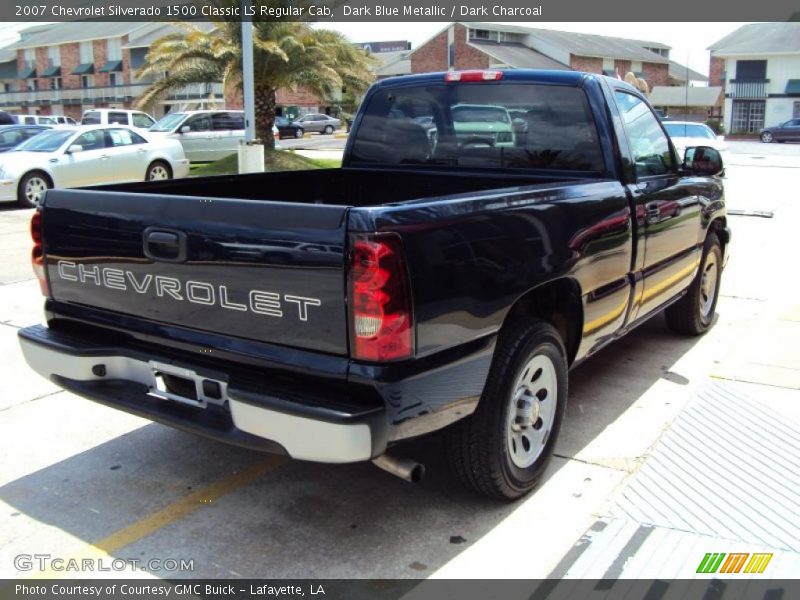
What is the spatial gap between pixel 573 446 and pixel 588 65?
192ft

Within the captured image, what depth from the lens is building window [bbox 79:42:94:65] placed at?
6047 cm

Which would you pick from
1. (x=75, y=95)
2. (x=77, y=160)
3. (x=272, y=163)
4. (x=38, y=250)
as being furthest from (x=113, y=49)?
(x=38, y=250)

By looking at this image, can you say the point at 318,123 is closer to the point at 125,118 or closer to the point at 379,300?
the point at 125,118

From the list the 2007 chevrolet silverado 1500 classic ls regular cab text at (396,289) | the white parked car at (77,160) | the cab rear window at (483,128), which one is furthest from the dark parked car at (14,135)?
the 2007 chevrolet silverado 1500 classic ls regular cab text at (396,289)

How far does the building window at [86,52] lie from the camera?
60.5 metres

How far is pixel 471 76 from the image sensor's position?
4.73 meters

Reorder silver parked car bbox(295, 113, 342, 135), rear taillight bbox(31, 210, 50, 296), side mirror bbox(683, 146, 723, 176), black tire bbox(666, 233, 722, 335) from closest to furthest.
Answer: rear taillight bbox(31, 210, 50, 296) → side mirror bbox(683, 146, 723, 176) → black tire bbox(666, 233, 722, 335) → silver parked car bbox(295, 113, 342, 135)

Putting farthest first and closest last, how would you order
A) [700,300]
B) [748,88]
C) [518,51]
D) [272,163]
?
[518,51]
[748,88]
[272,163]
[700,300]

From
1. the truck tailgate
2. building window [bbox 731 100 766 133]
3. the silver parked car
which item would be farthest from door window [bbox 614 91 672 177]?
building window [bbox 731 100 766 133]

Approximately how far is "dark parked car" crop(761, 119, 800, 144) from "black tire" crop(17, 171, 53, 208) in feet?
146

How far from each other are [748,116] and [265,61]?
46.3 meters

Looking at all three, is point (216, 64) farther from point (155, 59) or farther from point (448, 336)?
point (448, 336)

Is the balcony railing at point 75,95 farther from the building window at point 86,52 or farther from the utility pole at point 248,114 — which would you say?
the utility pole at point 248,114

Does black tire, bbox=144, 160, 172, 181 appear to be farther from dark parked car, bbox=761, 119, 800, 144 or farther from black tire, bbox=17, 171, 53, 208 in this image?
dark parked car, bbox=761, 119, 800, 144
